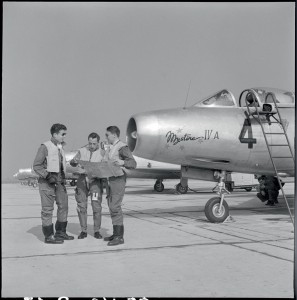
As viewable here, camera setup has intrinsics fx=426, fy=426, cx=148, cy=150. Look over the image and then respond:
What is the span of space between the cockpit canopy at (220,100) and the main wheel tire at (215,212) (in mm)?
2136

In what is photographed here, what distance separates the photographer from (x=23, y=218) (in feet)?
35.1

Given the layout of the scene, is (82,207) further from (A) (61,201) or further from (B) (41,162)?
(B) (41,162)

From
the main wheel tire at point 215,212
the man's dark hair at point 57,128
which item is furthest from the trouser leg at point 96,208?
the main wheel tire at point 215,212

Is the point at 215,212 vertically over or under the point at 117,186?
under

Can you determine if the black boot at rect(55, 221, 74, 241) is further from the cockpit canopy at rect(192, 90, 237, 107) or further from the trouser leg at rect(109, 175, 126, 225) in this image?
the cockpit canopy at rect(192, 90, 237, 107)

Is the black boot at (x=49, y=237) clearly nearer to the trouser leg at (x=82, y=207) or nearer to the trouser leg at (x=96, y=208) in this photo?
the trouser leg at (x=82, y=207)

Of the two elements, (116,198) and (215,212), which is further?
(215,212)

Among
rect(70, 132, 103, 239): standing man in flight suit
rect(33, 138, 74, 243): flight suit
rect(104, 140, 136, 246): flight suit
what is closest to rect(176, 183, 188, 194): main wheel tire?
rect(70, 132, 103, 239): standing man in flight suit

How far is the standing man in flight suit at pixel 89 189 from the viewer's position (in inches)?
298

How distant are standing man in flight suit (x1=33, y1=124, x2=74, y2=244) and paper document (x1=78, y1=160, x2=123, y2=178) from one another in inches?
19.9

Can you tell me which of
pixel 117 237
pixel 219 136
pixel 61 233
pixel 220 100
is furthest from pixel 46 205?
pixel 220 100

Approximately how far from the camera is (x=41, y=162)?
23.1 ft

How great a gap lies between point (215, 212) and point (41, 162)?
397 cm

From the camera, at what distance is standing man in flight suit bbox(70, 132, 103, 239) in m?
7.57
